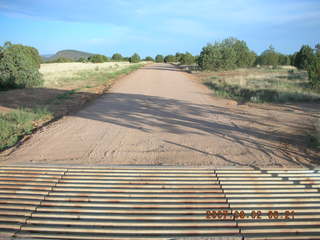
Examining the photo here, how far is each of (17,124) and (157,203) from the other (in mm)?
5803

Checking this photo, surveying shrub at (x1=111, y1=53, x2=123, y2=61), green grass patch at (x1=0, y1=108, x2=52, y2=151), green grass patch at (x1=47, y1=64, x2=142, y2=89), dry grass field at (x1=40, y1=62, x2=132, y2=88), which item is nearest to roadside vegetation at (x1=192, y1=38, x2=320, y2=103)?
green grass patch at (x1=0, y1=108, x2=52, y2=151)

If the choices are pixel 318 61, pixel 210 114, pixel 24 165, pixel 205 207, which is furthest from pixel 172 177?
pixel 318 61

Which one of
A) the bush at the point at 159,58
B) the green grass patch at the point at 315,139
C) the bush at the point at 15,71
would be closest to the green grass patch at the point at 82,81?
the bush at the point at 15,71

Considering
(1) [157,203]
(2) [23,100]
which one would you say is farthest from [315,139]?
(2) [23,100]

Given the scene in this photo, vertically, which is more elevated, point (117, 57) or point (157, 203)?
point (117, 57)

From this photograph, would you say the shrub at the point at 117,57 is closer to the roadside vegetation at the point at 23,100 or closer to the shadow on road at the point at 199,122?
the roadside vegetation at the point at 23,100

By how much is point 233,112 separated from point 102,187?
19.6ft

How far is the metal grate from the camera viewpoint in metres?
2.73

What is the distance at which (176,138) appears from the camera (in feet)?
18.9

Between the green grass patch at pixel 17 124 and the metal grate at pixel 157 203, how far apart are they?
6.99 ft

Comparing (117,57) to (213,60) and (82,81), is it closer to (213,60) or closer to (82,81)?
(213,60)

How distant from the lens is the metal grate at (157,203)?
2734mm

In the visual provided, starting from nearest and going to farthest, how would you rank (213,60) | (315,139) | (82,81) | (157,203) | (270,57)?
(157,203) → (315,139) → (82,81) → (213,60) → (270,57)

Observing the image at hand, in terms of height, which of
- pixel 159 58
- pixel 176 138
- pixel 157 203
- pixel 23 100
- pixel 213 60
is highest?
pixel 159 58
